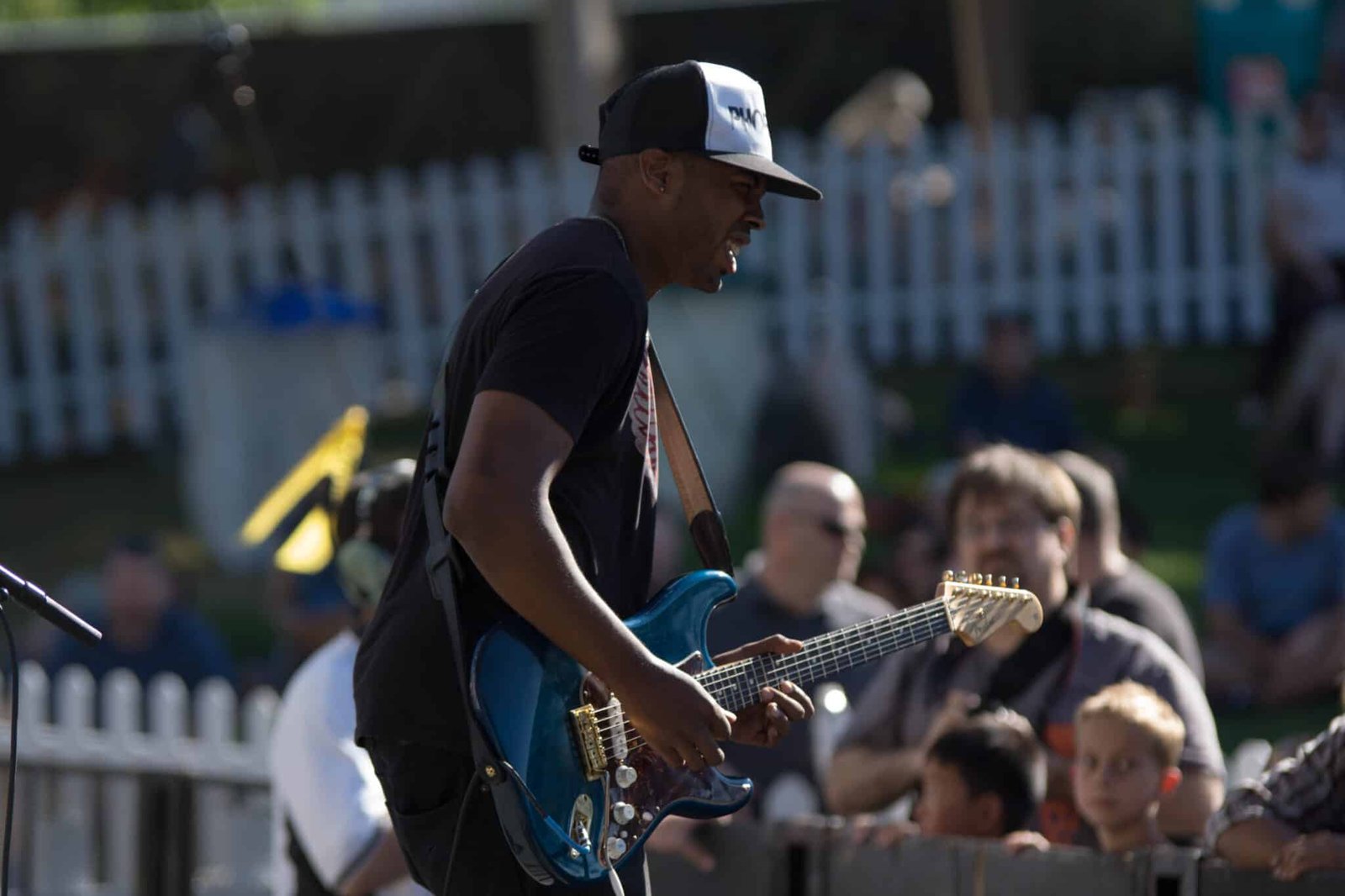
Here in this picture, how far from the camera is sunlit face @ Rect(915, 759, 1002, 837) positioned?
4.65 meters

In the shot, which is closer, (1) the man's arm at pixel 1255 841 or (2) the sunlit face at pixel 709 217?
(2) the sunlit face at pixel 709 217

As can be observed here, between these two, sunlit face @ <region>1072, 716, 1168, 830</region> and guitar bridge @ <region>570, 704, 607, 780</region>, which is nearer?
guitar bridge @ <region>570, 704, 607, 780</region>

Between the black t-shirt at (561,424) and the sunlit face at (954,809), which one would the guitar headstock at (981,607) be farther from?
the sunlit face at (954,809)

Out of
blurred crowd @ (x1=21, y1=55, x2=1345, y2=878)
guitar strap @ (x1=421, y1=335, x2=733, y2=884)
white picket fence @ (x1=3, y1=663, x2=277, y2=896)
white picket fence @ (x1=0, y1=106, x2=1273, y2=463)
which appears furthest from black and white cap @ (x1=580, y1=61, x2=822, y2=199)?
white picket fence @ (x1=0, y1=106, x2=1273, y2=463)

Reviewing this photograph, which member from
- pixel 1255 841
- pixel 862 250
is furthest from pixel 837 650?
pixel 862 250

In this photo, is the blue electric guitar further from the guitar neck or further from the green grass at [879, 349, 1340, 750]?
the green grass at [879, 349, 1340, 750]

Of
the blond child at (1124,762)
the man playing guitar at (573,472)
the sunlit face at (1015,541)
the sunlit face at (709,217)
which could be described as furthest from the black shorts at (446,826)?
the sunlit face at (1015,541)

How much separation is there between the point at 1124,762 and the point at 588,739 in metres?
1.68

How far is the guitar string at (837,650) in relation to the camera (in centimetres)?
342

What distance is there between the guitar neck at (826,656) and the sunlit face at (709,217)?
2.02 ft

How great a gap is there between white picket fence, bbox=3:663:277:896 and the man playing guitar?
3292 millimetres

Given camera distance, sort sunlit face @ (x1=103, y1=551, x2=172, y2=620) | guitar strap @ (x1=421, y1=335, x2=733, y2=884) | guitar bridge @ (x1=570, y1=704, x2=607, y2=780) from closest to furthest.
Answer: guitar strap @ (x1=421, y1=335, x2=733, y2=884), guitar bridge @ (x1=570, y1=704, x2=607, y2=780), sunlit face @ (x1=103, y1=551, x2=172, y2=620)

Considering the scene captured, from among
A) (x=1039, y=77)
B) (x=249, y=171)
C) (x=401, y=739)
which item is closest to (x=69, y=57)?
(x=249, y=171)

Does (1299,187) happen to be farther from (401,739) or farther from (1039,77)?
(401,739)
